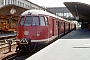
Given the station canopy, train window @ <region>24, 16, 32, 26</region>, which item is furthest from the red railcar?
the station canopy

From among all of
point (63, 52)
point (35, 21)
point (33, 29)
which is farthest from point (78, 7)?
point (63, 52)

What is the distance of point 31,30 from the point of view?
12273mm

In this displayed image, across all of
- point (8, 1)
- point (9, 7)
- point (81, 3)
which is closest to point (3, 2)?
point (8, 1)

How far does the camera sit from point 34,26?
12.4 metres

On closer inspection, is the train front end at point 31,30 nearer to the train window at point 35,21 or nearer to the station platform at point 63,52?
the train window at point 35,21

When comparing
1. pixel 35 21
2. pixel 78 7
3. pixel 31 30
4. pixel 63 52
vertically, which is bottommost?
pixel 63 52

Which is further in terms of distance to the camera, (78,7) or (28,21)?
(78,7)

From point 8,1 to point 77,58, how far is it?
1642 inches

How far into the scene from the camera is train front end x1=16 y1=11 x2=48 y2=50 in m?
12.0

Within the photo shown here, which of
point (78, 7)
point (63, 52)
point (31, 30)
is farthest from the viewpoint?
point (78, 7)

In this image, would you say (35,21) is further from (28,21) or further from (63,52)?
(63,52)

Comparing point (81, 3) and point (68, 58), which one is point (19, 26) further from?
point (81, 3)

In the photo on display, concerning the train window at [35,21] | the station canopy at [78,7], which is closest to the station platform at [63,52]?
the train window at [35,21]

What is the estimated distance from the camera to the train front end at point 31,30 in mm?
12048
